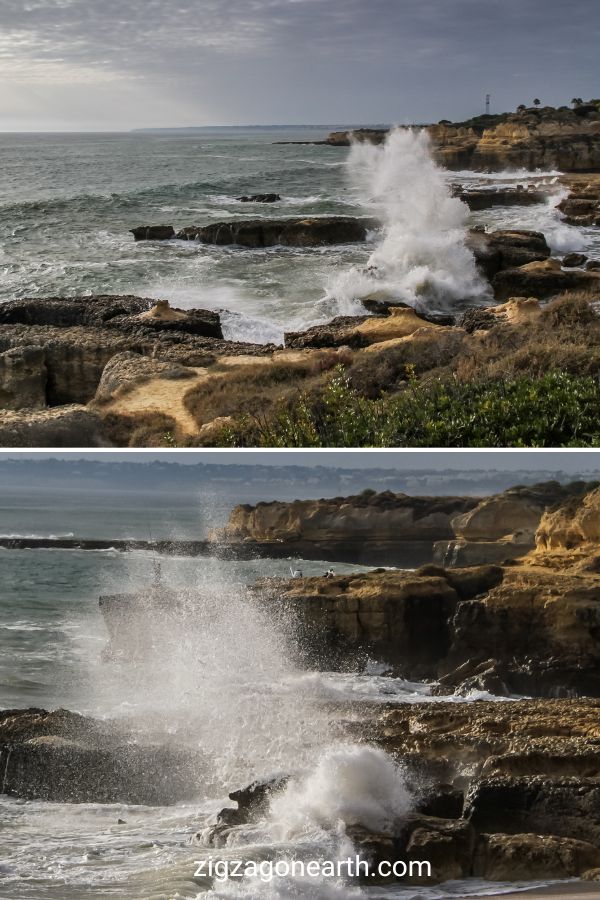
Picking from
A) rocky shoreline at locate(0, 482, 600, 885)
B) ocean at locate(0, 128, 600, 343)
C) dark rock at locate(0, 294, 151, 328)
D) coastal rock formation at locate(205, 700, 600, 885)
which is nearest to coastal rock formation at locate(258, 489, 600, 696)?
rocky shoreline at locate(0, 482, 600, 885)

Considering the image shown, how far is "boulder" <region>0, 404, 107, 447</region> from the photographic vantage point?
6.84m

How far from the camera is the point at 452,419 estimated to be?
6375 mm

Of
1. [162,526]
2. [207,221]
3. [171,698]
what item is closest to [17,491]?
[162,526]

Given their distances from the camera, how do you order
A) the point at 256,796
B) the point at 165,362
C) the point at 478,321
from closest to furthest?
the point at 256,796
the point at 165,362
the point at 478,321

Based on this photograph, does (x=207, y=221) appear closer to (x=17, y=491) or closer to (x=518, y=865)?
(x=17, y=491)

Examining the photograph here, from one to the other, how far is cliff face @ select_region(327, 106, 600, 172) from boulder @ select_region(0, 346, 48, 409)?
41346 mm

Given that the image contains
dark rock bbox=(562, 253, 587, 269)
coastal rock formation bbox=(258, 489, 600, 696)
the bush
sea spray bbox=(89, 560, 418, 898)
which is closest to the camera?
sea spray bbox=(89, 560, 418, 898)

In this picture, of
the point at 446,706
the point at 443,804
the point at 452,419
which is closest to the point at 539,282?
the point at 452,419

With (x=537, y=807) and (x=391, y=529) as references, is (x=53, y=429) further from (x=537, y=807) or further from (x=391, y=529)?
(x=537, y=807)

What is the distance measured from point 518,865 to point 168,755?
249cm

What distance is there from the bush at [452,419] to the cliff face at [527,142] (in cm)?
4285

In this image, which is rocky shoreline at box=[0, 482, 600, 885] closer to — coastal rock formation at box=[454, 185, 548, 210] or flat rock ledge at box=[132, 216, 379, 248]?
flat rock ledge at box=[132, 216, 379, 248]

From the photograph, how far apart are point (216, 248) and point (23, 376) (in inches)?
543

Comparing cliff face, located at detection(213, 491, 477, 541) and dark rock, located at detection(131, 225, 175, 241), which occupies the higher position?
dark rock, located at detection(131, 225, 175, 241)
